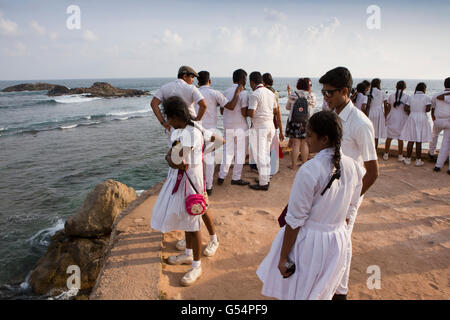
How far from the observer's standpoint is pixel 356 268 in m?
3.28

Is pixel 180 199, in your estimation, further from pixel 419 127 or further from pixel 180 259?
pixel 419 127

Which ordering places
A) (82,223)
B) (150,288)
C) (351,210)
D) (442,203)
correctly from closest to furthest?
(351,210) → (150,288) → (442,203) → (82,223)

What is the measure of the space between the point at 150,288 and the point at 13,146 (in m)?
16.9

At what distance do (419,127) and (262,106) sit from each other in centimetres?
407

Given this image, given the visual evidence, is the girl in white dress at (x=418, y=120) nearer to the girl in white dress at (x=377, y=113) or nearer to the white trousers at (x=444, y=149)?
the white trousers at (x=444, y=149)

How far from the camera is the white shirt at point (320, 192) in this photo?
5.65 feet

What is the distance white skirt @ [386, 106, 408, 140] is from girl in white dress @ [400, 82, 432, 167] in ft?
0.85

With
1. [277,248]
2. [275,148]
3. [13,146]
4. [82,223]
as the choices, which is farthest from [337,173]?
[13,146]

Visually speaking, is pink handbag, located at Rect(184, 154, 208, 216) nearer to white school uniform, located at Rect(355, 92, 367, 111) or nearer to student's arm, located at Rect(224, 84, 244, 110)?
student's arm, located at Rect(224, 84, 244, 110)

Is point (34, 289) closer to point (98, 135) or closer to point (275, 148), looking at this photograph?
point (275, 148)

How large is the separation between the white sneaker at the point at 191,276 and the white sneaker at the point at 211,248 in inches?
14.0

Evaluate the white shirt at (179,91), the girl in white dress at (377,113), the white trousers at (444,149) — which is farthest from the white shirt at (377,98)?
the white shirt at (179,91)

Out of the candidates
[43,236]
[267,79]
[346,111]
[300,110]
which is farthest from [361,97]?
[43,236]

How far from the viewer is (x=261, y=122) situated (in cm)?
513
